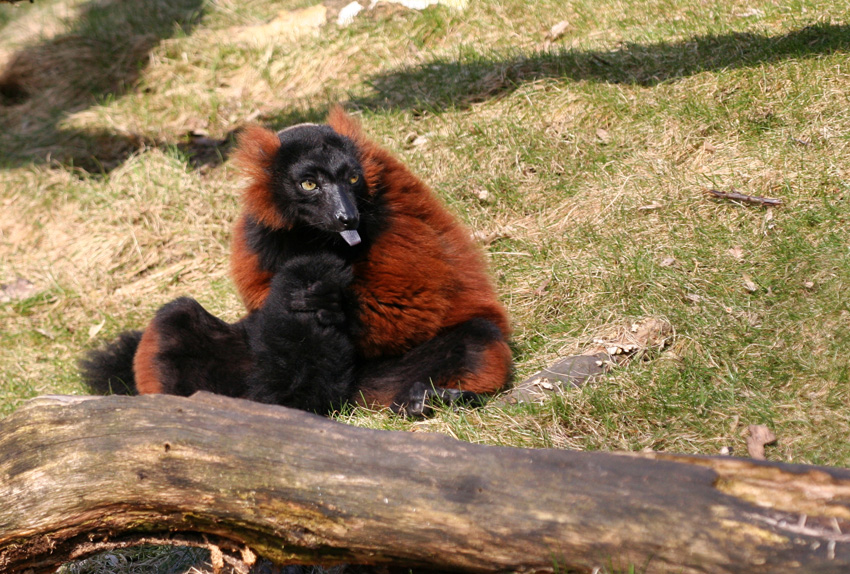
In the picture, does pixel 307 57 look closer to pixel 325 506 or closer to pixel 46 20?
pixel 46 20

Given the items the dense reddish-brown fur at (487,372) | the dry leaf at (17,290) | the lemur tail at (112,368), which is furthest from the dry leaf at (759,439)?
the dry leaf at (17,290)

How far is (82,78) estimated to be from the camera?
9297 mm

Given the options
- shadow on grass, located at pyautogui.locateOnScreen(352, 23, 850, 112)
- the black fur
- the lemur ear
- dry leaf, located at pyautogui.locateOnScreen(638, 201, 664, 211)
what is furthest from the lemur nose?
shadow on grass, located at pyautogui.locateOnScreen(352, 23, 850, 112)

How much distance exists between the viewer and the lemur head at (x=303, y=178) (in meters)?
3.96

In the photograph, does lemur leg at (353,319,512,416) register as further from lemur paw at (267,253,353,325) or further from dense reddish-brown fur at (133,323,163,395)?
dense reddish-brown fur at (133,323,163,395)

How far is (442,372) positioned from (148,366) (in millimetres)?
1652

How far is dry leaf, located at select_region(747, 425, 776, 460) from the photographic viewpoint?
3.31m

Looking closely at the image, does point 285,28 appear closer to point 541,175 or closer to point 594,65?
point 594,65

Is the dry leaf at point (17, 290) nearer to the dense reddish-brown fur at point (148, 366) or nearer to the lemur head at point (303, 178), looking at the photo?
the dense reddish-brown fur at point (148, 366)

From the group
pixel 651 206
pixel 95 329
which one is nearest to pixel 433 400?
pixel 651 206

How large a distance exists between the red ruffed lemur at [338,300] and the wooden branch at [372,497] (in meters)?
1.17

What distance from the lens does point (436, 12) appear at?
320 inches

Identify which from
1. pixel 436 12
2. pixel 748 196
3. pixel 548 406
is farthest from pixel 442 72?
pixel 548 406

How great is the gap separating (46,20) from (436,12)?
5.90 m
